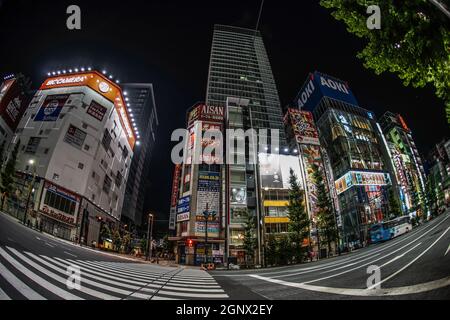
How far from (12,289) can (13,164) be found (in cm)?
201

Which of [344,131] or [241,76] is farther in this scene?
[241,76]

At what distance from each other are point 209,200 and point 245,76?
4782cm

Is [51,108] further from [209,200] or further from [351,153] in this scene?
[351,153]

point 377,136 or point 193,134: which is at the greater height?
point 377,136

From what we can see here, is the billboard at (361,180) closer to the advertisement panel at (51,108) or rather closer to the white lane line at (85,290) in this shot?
the white lane line at (85,290)

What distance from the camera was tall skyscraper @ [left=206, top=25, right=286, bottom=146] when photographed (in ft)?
181

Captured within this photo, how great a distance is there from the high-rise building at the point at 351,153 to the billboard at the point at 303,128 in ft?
34.2
